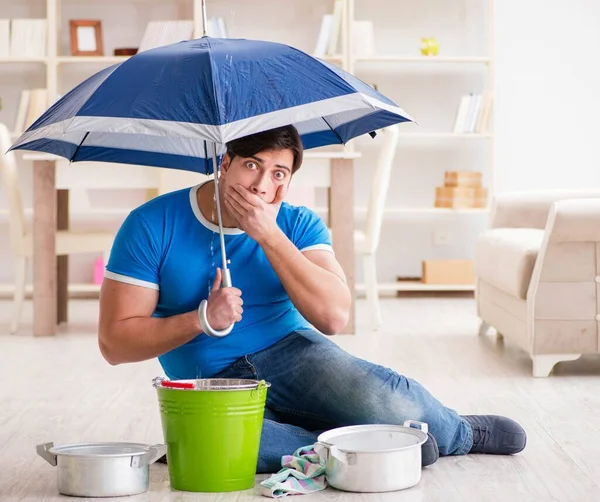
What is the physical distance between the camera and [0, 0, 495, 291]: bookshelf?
20.2 feet

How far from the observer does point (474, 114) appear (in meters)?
5.95

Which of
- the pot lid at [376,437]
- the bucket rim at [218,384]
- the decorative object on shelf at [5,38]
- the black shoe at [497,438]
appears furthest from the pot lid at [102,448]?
the decorative object on shelf at [5,38]

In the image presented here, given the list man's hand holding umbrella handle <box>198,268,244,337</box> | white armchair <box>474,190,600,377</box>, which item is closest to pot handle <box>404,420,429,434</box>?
man's hand holding umbrella handle <box>198,268,244,337</box>

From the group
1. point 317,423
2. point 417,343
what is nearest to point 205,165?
point 317,423

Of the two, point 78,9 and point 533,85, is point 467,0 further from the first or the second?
point 78,9

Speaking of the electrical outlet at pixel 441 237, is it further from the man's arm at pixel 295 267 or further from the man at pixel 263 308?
the man's arm at pixel 295 267

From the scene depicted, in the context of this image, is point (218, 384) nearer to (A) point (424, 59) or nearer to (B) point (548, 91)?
(A) point (424, 59)

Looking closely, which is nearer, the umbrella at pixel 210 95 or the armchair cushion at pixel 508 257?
the umbrella at pixel 210 95

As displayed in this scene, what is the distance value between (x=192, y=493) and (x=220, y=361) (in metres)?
0.30

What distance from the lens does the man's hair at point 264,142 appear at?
1.98 m

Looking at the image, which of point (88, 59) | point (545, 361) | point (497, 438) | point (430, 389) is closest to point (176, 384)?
point (497, 438)

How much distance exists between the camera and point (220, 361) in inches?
84.1

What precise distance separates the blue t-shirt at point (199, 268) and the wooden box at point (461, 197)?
12.5 feet

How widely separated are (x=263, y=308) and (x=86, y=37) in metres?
4.22
